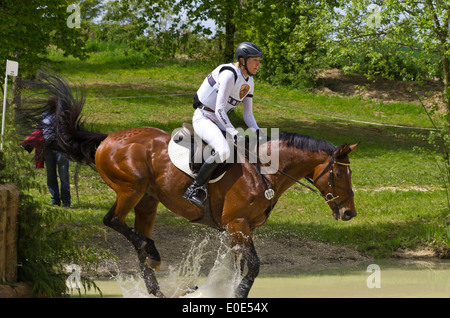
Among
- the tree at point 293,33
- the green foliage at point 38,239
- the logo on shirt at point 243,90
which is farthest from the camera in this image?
the tree at point 293,33

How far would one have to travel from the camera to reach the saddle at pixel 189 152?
7167 millimetres

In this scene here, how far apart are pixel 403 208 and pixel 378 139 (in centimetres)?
1028

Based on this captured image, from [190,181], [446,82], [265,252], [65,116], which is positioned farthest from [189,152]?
[446,82]

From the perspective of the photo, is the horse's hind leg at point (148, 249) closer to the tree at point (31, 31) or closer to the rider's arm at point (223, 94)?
the rider's arm at point (223, 94)

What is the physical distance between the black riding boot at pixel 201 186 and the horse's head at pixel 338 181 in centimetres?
114

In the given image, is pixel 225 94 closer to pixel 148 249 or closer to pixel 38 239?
pixel 148 249

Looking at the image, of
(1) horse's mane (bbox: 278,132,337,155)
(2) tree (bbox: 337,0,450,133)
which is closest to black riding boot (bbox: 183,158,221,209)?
(1) horse's mane (bbox: 278,132,337,155)

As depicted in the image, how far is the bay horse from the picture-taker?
273 inches

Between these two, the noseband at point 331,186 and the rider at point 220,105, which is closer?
the rider at point 220,105

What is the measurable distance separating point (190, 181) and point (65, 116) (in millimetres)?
1922

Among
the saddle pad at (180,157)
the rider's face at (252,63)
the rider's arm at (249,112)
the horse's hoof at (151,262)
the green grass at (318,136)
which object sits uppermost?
the rider's face at (252,63)

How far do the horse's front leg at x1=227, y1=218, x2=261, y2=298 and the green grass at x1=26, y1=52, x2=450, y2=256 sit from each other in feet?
14.9

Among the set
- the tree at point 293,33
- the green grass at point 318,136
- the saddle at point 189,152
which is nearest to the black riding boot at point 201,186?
the saddle at point 189,152

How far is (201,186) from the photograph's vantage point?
7.10 m
